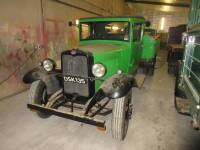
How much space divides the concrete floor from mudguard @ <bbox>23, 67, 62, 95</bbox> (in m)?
0.57

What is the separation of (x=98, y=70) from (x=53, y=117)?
1.34 metres

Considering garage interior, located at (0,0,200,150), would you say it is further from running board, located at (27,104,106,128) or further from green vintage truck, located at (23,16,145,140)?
running board, located at (27,104,106,128)

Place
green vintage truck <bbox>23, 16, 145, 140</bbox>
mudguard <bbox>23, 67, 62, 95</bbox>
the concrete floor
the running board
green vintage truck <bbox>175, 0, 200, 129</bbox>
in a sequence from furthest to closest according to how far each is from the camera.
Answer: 1. green vintage truck <bbox>175, 0, 200, 129</bbox>
2. mudguard <bbox>23, 67, 62, 95</bbox>
3. the concrete floor
4. green vintage truck <bbox>23, 16, 145, 140</bbox>
5. the running board

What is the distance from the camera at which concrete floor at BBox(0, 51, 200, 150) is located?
85.4 inches

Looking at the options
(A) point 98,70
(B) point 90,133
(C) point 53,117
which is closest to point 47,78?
(C) point 53,117

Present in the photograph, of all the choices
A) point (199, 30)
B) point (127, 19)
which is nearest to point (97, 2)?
point (127, 19)

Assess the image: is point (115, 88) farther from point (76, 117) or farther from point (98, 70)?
point (76, 117)

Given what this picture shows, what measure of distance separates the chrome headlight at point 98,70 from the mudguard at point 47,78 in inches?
26.2

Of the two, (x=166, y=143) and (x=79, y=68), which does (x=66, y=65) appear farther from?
(x=166, y=143)

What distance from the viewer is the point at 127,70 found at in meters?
3.36

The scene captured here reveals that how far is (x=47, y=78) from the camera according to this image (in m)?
2.65

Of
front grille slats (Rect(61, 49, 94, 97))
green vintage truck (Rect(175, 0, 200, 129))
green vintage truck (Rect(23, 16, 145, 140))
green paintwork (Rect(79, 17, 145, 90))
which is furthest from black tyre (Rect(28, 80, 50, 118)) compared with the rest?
green vintage truck (Rect(175, 0, 200, 129))

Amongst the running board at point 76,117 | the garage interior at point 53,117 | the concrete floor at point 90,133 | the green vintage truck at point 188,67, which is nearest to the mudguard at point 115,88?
→ the running board at point 76,117

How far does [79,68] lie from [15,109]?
178 cm
